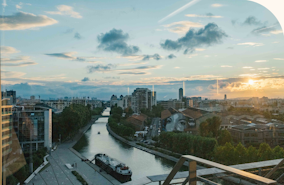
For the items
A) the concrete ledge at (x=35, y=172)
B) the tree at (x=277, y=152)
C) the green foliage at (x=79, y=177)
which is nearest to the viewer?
the concrete ledge at (x=35, y=172)

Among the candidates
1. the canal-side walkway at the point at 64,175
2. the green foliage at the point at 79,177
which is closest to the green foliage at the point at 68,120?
the canal-side walkway at the point at 64,175

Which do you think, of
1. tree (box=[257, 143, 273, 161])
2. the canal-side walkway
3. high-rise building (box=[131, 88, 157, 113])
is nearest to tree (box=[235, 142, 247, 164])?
tree (box=[257, 143, 273, 161])

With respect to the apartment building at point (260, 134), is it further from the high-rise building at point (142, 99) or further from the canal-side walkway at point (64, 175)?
the canal-side walkway at point (64, 175)

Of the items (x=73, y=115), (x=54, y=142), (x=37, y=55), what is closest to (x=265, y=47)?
(x=37, y=55)

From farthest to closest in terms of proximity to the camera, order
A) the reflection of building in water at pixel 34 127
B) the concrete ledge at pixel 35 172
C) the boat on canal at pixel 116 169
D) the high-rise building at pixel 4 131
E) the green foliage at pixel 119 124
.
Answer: the green foliage at pixel 119 124
the boat on canal at pixel 116 169
the reflection of building in water at pixel 34 127
the concrete ledge at pixel 35 172
the high-rise building at pixel 4 131

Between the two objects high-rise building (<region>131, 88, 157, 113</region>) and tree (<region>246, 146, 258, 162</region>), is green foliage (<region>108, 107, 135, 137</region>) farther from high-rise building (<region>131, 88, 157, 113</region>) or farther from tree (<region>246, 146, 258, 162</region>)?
tree (<region>246, 146, 258, 162</region>)

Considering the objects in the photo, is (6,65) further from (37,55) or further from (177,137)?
(177,137)

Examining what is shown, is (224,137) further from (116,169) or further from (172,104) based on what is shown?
(116,169)
